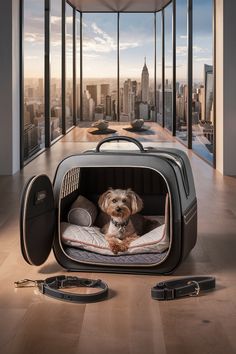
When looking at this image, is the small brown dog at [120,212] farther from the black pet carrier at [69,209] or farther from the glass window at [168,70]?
the glass window at [168,70]

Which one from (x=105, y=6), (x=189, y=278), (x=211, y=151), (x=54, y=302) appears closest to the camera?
(x=54, y=302)

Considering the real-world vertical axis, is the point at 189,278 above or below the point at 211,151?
below

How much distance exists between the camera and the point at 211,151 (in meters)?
7.04

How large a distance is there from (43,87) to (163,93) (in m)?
3.45

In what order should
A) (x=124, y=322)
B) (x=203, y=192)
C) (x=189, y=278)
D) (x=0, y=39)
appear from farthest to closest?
(x=0, y=39)
(x=203, y=192)
(x=189, y=278)
(x=124, y=322)

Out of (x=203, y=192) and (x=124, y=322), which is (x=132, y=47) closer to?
(x=203, y=192)

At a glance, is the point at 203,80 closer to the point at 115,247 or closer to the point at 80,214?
the point at 80,214

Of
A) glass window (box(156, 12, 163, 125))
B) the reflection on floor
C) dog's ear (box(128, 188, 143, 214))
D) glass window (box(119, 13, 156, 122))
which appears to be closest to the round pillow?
dog's ear (box(128, 188, 143, 214))

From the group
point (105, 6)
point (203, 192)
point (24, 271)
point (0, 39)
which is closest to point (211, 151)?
point (203, 192)

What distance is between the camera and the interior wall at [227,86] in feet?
20.4

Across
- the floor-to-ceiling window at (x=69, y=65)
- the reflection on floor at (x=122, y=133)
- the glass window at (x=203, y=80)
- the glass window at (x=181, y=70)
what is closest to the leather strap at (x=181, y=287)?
the glass window at (x=203, y=80)

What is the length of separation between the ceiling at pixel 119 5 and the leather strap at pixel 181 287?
906cm

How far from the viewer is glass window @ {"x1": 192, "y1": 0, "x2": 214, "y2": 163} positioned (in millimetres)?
7066

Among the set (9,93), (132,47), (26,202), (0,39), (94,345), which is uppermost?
(132,47)
